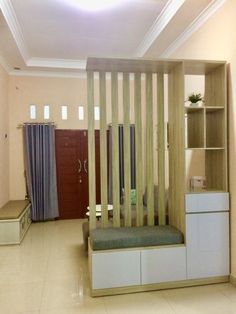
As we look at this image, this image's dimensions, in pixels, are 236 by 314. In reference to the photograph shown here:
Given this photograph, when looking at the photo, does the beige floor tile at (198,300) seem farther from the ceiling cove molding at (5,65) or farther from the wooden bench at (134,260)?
the ceiling cove molding at (5,65)

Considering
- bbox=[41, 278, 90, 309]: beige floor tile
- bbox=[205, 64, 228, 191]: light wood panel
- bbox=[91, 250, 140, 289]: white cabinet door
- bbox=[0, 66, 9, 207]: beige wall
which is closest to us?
bbox=[41, 278, 90, 309]: beige floor tile

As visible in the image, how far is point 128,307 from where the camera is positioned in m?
2.55

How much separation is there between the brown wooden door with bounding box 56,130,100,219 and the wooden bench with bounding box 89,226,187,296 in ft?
10.6

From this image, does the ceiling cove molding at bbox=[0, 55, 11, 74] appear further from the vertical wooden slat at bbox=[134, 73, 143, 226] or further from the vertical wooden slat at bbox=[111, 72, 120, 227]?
the vertical wooden slat at bbox=[134, 73, 143, 226]

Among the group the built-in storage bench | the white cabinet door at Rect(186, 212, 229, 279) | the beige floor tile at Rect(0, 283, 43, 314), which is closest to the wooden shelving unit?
the white cabinet door at Rect(186, 212, 229, 279)

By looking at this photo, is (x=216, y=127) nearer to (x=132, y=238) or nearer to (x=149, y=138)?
(x=149, y=138)

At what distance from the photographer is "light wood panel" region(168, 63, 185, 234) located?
119 inches

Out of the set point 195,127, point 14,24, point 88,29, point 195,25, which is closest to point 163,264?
point 195,127

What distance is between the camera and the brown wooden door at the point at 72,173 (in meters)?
6.08

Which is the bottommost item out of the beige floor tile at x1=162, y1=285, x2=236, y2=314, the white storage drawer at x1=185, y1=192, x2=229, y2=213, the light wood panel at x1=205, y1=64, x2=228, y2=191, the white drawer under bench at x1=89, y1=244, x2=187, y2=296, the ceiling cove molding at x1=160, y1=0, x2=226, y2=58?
the beige floor tile at x1=162, y1=285, x2=236, y2=314

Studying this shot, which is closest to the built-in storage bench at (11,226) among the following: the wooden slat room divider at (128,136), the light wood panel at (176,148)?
the wooden slat room divider at (128,136)

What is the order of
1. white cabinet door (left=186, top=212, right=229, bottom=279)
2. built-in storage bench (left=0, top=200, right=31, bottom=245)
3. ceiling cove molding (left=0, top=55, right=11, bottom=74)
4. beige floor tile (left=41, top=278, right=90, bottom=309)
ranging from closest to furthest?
beige floor tile (left=41, top=278, right=90, bottom=309) < white cabinet door (left=186, top=212, right=229, bottom=279) < built-in storage bench (left=0, top=200, right=31, bottom=245) < ceiling cove molding (left=0, top=55, right=11, bottom=74)

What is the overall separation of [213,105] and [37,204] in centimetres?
408

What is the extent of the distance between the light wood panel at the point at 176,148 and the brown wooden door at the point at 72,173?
3.04m
